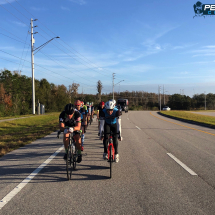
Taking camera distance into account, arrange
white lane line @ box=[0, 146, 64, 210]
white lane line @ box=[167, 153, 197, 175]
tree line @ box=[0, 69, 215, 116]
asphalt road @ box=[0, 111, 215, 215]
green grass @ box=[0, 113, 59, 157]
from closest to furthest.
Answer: asphalt road @ box=[0, 111, 215, 215]
white lane line @ box=[0, 146, 64, 210]
white lane line @ box=[167, 153, 197, 175]
green grass @ box=[0, 113, 59, 157]
tree line @ box=[0, 69, 215, 116]

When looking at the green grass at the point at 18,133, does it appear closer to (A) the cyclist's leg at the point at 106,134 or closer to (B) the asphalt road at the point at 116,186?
(B) the asphalt road at the point at 116,186

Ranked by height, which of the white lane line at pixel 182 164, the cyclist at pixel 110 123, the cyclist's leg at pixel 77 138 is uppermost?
the cyclist at pixel 110 123

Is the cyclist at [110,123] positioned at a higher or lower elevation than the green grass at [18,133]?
higher

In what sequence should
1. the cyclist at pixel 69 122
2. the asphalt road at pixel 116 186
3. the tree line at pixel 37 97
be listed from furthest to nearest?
the tree line at pixel 37 97
the cyclist at pixel 69 122
the asphalt road at pixel 116 186

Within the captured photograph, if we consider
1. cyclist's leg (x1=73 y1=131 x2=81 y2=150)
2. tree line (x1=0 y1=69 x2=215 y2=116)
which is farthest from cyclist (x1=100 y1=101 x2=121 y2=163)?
tree line (x1=0 y1=69 x2=215 y2=116)

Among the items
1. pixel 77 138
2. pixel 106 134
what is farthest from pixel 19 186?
pixel 106 134

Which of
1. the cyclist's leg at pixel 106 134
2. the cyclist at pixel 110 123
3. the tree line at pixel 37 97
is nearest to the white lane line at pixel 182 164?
the cyclist at pixel 110 123

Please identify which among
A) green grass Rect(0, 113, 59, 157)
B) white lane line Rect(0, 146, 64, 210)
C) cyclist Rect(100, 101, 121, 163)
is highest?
cyclist Rect(100, 101, 121, 163)

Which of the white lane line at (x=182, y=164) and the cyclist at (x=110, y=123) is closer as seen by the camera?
the white lane line at (x=182, y=164)

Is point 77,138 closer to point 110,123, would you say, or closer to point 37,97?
point 110,123

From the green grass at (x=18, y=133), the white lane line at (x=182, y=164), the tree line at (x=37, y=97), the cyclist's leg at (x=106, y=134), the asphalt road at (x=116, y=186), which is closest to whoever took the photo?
the asphalt road at (x=116, y=186)

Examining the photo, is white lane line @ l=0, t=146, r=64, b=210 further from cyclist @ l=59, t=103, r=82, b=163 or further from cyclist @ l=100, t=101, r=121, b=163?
cyclist @ l=100, t=101, r=121, b=163

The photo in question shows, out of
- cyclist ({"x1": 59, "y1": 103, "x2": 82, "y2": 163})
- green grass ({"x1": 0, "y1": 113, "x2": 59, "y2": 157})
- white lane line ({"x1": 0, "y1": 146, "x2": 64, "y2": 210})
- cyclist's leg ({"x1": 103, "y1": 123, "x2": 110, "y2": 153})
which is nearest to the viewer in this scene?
white lane line ({"x1": 0, "y1": 146, "x2": 64, "y2": 210})

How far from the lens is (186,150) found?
844cm
